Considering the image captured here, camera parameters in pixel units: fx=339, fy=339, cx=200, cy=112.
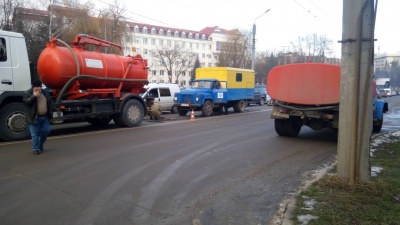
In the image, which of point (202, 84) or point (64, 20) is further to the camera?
point (64, 20)

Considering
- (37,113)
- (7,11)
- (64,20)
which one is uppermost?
(64,20)

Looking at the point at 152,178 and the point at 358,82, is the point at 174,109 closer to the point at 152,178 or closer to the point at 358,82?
the point at 152,178

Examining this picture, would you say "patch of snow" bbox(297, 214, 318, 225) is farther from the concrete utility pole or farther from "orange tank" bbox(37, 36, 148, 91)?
"orange tank" bbox(37, 36, 148, 91)

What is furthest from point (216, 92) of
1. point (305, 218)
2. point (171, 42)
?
point (171, 42)

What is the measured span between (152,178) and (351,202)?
3.31 meters

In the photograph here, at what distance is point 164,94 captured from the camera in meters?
20.3

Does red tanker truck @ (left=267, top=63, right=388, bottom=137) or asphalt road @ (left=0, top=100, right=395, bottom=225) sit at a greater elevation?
red tanker truck @ (left=267, top=63, right=388, bottom=137)

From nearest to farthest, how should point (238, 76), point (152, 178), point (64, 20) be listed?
point (152, 178) < point (238, 76) < point (64, 20)

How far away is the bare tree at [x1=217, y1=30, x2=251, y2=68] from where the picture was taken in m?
61.4

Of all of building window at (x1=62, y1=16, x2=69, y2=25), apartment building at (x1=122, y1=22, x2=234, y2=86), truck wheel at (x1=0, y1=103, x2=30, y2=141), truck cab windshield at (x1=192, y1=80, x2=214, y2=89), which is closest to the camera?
truck wheel at (x1=0, y1=103, x2=30, y2=141)

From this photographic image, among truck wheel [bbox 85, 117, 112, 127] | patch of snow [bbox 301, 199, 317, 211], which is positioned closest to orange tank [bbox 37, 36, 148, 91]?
truck wheel [bbox 85, 117, 112, 127]

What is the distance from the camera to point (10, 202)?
481 cm

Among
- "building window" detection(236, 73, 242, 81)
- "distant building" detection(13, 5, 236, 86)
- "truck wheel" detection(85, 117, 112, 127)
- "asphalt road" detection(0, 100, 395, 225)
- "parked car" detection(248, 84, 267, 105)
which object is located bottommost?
"asphalt road" detection(0, 100, 395, 225)

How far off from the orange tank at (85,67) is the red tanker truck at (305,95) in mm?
5473
